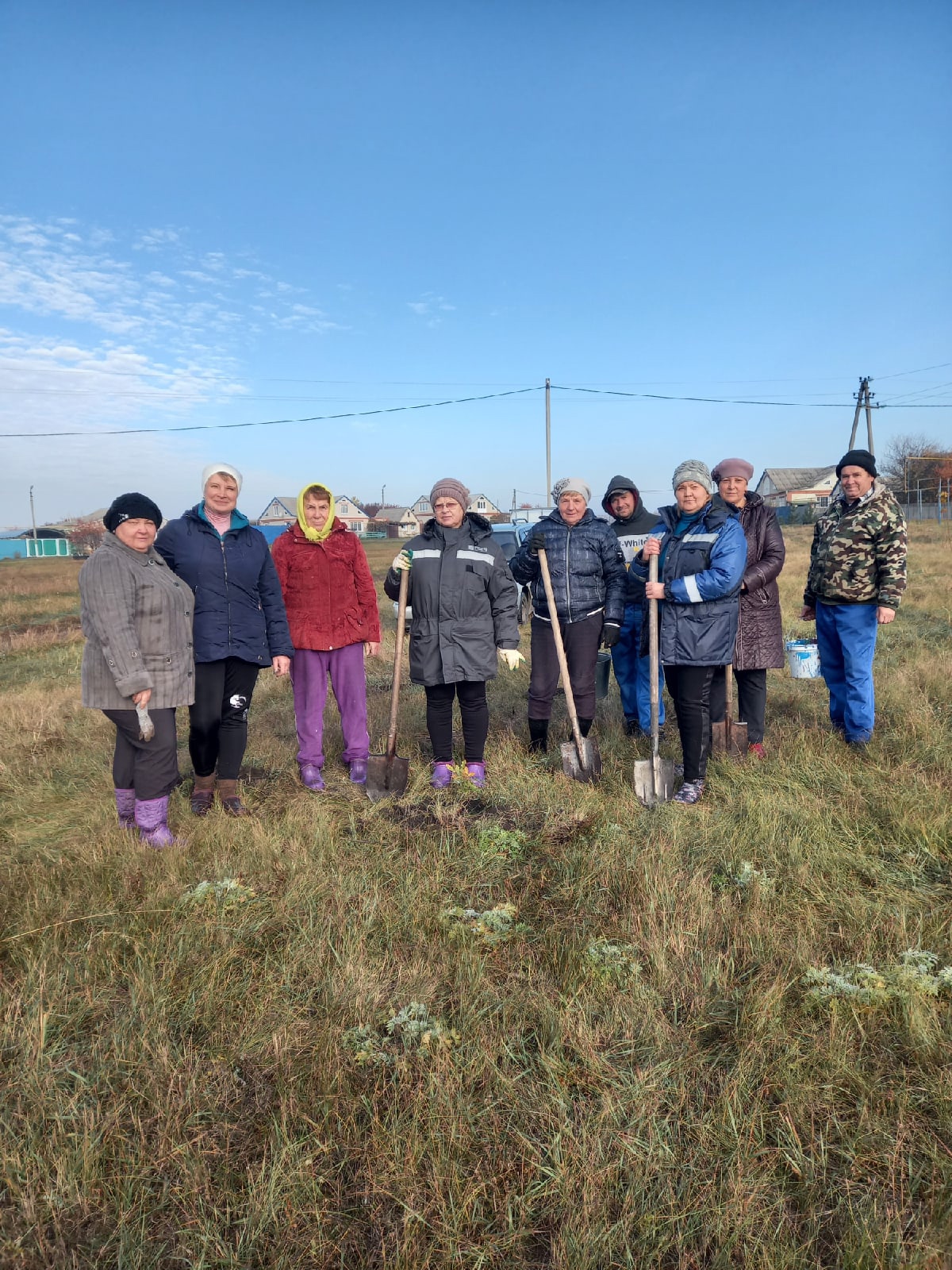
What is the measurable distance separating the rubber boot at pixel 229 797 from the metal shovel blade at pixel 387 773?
79cm

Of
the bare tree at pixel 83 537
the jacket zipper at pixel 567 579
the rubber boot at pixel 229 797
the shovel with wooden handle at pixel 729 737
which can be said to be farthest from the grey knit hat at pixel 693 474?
the bare tree at pixel 83 537

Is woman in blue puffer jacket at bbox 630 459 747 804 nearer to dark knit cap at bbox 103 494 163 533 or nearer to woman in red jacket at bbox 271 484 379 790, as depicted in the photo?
woman in red jacket at bbox 271 484 379 790

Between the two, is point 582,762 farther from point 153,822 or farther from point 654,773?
point 153,822

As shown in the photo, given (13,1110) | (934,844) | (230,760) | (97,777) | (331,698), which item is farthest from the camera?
(331,698)

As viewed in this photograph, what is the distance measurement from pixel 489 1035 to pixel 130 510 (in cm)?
281

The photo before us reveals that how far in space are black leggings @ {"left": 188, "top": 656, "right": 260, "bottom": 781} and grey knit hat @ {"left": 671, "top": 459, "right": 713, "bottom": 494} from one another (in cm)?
273

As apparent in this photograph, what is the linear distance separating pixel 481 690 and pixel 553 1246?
3044mm

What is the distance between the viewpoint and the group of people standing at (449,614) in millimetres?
3391

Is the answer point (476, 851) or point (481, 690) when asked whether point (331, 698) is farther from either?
point (476, 851)

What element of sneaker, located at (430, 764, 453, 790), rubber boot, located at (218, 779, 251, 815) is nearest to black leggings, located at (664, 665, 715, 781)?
sneaker, located at (430, 764, 453, 790)

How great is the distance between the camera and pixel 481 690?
441 cm

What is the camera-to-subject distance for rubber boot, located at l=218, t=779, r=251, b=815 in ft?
12.9

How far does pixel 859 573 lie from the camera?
4.26m

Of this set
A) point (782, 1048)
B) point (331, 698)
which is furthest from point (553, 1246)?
point (331, 698)
